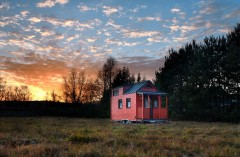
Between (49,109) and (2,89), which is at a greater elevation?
(2,89)

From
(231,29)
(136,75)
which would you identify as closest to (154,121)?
(231,29)

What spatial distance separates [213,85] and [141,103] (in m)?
8.60

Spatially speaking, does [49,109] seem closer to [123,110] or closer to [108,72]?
[108,72]

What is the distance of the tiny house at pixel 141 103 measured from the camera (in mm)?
27281

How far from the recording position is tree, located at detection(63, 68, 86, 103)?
2179 inches

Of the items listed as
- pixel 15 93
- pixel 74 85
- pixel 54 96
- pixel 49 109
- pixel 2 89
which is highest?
pixel 74 85

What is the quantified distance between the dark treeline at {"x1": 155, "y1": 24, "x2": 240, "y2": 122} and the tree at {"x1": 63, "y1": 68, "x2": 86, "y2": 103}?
81.5ft

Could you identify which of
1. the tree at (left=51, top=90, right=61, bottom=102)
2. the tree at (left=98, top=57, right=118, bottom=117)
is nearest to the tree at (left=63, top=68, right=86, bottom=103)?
the tree at (left=51, top=90, right=61, bottom=102)

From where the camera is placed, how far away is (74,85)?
183 ft

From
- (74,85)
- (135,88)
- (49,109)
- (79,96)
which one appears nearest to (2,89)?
(74,85)

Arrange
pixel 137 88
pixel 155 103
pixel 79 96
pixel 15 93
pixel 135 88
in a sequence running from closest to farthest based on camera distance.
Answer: pixel 137 88
pixel 135 88
pixel 155 103
pixel 79 96
pixel 15 93

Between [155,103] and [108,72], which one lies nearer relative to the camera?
[155,103]

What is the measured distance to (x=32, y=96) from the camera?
64000 millimetres

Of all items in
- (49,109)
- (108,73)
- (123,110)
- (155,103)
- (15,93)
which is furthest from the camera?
(15,93)
